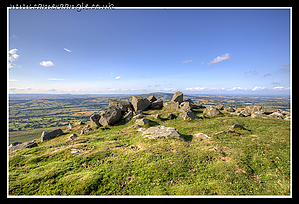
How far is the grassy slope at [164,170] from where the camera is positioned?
8414mm

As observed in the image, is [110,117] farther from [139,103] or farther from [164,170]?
[164,170]

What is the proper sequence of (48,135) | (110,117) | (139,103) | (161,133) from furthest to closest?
(139,103) → (110,117) → (48,135) → (161,133)

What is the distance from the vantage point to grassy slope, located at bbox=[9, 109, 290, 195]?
8414mm

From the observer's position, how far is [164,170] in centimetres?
1050

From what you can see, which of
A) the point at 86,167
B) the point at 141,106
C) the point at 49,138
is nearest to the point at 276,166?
the point at 86,167

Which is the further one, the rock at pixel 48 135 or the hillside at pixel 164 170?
the rock at pixel 48 135

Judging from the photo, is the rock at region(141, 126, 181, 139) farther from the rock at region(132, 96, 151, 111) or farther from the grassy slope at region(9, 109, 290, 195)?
the rock at region(132, 96, 151, 111)

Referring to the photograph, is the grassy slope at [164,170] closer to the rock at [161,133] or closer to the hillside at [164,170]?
the hillside at [164,170]

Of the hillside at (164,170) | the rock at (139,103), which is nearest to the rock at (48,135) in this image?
the hillside at (164,170)

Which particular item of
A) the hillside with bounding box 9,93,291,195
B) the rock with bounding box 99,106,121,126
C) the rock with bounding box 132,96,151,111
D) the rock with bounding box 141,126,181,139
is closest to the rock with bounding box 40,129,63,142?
the hillside with bounding box 9,93,291,195

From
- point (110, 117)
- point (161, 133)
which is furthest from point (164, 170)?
point (110, 117)

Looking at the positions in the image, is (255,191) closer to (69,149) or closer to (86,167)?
(86,167)

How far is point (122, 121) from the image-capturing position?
102 feet

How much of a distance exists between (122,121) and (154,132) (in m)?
14.0
